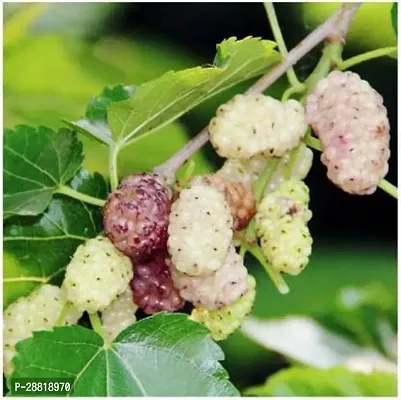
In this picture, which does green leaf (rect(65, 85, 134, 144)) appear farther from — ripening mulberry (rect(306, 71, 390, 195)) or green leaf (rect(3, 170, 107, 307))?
ripening mulberry (rect(306, 71, 390, 195))

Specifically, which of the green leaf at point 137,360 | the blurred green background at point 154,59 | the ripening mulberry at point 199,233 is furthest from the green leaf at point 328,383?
the ripening mulberry at point 199,233

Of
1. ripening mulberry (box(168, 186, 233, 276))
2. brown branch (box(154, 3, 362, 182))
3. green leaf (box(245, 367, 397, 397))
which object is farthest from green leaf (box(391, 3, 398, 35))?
green leaf (box(245, 367, 397, 397))

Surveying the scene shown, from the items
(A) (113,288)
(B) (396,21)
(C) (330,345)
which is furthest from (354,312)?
(A) (113,288)

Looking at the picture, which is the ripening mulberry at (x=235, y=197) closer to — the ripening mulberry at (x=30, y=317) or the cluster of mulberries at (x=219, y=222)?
the cluster of mulberries at (x=219, y=222)

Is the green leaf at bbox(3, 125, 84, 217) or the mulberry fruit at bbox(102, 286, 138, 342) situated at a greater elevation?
the green leaf at bbox(3, 125, 84, 217)

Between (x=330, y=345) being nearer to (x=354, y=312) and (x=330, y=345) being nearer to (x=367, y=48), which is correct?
(x=354, y=312)

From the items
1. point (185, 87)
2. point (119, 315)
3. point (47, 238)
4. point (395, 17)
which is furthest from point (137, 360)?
point (395, 17)
